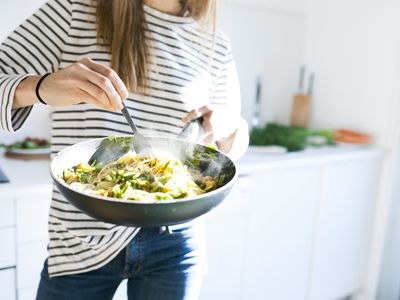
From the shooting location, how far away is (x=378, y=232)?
85.5 inches

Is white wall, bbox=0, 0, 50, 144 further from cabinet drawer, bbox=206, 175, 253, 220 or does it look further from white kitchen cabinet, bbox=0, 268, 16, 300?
cabinet drawer, bbox=206, 175, 253, 220

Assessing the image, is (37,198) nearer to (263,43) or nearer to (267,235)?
(267,235)

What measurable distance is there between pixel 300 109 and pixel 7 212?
158 cm

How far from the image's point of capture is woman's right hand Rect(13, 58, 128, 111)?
0.66 m

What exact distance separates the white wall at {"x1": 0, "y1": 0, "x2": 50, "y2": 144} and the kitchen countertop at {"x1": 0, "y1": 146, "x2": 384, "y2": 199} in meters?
0.16

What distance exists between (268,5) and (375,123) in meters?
0.77

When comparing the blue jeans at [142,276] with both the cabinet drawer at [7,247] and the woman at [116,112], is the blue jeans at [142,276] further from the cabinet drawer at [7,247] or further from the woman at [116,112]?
the cabinet drawer at [7,247]

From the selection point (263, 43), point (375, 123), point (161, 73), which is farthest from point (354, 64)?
point (161, 73)

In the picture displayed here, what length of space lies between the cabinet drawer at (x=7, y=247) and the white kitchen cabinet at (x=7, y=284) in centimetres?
2

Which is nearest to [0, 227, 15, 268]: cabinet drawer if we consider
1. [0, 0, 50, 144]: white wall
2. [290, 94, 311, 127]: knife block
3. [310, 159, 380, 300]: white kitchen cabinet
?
[0, 0, 50, 144]: white wall

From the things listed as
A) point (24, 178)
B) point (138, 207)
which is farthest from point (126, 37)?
point (24, 178)

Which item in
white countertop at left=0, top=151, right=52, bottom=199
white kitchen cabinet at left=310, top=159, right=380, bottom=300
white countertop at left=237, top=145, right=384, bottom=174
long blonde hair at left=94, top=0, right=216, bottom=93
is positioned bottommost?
white kitchen cabinet at left=310, top=159, right=380, bottom=300

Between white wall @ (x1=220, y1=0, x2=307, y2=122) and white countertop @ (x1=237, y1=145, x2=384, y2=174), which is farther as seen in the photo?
white wall @ (x1=220, y1=0, x2=307, y2=122)

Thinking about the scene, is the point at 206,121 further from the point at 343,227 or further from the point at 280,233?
the point at 343,227
